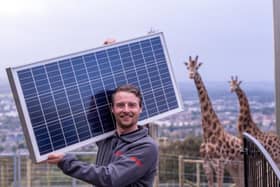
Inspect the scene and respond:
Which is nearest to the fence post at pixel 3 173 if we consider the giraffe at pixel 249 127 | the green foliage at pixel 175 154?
the green foliage at pixel 175 154

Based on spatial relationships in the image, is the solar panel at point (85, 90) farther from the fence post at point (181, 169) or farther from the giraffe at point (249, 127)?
the fence post at point (181, 169)

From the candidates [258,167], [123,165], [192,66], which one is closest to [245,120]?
[192,66]

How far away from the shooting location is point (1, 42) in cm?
365

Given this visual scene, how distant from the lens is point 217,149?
3893 millimetres

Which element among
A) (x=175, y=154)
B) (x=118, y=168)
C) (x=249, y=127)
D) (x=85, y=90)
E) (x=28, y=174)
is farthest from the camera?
(x=28, y=174)

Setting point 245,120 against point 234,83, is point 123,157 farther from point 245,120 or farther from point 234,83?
point 245,120

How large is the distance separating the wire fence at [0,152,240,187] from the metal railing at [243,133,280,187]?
3.57 ft

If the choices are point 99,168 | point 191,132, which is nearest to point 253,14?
point 191,132

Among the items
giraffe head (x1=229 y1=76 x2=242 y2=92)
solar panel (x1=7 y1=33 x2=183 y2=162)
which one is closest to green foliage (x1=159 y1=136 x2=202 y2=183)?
giraffe head (x1=229 y1=76 x2=242 y2=92)

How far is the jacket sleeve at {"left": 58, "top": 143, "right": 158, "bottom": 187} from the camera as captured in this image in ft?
5.57

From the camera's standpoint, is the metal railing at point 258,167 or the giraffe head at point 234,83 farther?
the giraffe head at point 234,83

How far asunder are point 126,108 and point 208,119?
2.17 meters

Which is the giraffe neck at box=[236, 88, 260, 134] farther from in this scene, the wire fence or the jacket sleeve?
the jacket sleeve

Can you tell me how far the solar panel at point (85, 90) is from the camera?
1.78 meters
